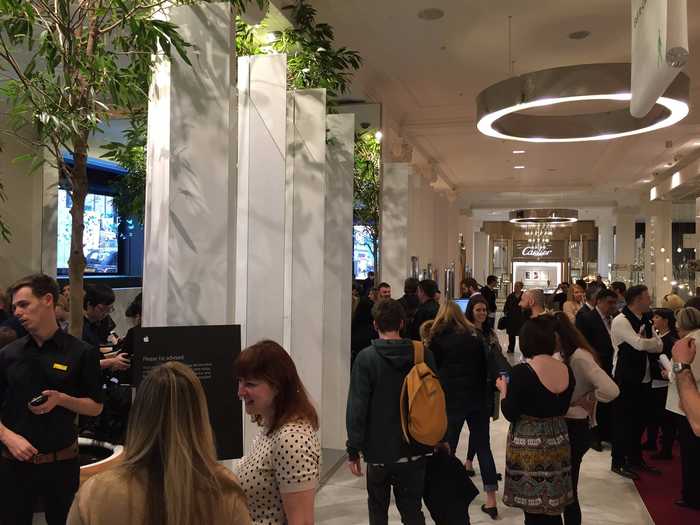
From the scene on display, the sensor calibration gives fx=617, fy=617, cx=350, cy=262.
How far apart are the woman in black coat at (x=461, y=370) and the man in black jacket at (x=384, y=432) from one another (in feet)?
4.34

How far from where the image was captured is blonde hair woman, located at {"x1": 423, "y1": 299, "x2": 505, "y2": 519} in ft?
14.8

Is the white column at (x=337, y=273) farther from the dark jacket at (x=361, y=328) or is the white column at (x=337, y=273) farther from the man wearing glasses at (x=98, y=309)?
the man wearing glasses at (x=98, y=309)

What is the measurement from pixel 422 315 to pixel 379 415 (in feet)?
10.2

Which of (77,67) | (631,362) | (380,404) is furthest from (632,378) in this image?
(77,67)

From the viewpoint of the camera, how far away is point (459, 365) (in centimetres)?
452

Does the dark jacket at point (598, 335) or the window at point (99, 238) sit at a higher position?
the window at point (99, 238)

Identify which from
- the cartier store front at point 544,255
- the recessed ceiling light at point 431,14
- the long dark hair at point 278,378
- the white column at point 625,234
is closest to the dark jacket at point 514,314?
the recessed ceiling light at point 431,14

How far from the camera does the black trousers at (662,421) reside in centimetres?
573

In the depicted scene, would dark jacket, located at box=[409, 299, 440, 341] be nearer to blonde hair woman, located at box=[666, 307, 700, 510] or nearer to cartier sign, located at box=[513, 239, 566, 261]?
blonde hair woman, located at box=[666, 307, 700, 510]

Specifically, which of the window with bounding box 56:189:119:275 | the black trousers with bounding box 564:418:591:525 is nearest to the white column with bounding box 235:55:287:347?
the black trousers with bounding box 564:418:591:525

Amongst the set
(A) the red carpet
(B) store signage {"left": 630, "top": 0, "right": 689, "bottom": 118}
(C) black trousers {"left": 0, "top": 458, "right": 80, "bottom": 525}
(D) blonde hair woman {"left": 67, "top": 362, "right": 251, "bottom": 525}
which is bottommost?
(A) the red carpet

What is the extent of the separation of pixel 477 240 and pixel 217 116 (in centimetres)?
3083

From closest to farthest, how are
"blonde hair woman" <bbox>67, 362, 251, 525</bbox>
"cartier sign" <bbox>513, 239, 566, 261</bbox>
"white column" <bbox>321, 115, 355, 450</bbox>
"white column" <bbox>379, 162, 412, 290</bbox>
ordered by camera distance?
"blonde hair woman" <bbox>67, 362, 251, 525</bbox>, "white column" <bbox>321, 115, 355, 450</bbox>, "white column" <bbox>379, 162, 412, 290</bbox>, "cartier sign" <bbox>513, 239, 566, 261</bbox>

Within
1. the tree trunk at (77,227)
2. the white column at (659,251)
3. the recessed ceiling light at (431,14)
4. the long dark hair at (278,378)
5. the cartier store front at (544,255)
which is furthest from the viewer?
the cartier store front at (544,255)
